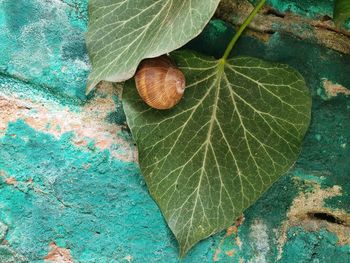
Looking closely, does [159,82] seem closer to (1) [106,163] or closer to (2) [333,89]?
(1) [106,163]

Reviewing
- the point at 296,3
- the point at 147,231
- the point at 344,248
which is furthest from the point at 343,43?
the point at 147,231

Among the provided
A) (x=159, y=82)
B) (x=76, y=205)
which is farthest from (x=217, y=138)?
(x=76, y=205)

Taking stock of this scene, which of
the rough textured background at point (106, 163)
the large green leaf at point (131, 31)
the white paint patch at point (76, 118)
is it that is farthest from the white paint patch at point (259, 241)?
the large green leaf at point (131, 31)

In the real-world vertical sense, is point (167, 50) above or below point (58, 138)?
above

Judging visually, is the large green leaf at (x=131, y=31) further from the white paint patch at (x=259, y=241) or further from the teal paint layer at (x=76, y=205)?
the white paint patch at (x=259, y=241)

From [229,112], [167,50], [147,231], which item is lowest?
[147,231]

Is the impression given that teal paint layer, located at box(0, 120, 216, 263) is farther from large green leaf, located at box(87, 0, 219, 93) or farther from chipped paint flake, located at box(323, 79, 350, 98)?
chipped paint flake, located at box(323, 79, 350, 98)

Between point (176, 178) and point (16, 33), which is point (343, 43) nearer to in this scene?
point (176, 178)
